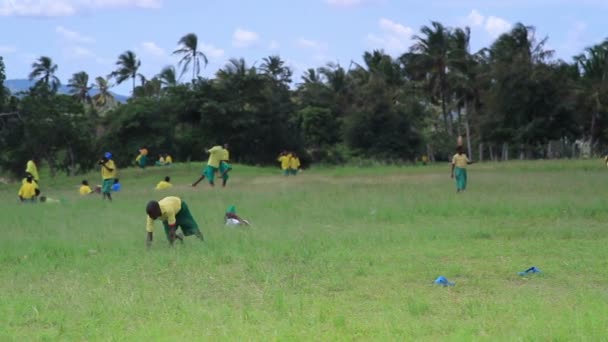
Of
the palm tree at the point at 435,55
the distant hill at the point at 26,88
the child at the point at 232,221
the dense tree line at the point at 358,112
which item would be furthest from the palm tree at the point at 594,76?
the child at the point at 232,221

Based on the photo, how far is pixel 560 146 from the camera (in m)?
65.2

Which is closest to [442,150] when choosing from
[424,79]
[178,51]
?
[424,79]

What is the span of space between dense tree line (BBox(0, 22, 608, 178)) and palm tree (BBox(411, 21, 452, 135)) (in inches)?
3.4

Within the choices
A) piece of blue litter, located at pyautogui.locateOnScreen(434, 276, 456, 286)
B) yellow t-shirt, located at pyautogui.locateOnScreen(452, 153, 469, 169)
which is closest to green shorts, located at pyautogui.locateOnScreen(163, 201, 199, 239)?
piece of blue litter, located at pyautogui.locateOnScreen(434, 276, 456, 286)

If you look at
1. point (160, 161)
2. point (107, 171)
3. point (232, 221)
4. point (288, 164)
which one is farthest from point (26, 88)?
point (232, 221)

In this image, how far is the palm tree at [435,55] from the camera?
60.4 meters

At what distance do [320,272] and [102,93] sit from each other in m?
76.9

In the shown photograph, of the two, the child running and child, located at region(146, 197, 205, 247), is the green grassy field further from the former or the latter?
the child running

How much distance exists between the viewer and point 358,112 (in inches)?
2213

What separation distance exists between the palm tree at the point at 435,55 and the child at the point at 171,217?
47548 millimetres

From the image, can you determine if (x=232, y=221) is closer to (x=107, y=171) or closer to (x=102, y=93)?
(x=107, y=171)

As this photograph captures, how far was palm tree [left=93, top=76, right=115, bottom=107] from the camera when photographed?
8356 centimetres

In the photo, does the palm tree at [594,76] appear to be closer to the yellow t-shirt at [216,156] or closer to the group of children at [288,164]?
the group of children at [288,164]

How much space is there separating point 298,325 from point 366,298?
1.70m
